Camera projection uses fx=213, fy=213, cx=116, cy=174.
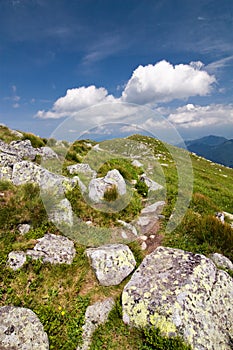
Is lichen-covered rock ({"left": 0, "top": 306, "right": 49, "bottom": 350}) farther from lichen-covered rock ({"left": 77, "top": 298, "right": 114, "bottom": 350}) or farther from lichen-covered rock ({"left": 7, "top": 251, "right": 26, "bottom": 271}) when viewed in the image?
lichen-covered rock ({"left": 7, "top": 251, "right": 26, "bottom": 271})

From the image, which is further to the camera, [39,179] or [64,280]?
[39,179]

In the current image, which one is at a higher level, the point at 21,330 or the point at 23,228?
the point at 23,228

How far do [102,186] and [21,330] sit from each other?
7096mm

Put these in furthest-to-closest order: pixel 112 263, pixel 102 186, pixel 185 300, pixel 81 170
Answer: pixel 81 170
pixel 102 186
pixel 112 263
pixel 185 300

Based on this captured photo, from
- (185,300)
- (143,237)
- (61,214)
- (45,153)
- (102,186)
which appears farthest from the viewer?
(45,153)

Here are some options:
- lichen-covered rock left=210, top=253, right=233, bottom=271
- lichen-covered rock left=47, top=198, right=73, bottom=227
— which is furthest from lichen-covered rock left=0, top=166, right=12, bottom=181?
lichen-covered rock left=210, top=253, right=233, bottom=271

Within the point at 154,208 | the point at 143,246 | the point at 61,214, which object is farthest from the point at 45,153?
the point at 143,246

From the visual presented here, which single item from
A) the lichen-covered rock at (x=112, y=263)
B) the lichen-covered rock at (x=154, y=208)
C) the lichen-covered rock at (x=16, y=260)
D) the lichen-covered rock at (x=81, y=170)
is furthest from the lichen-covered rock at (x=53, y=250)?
the lichen-covered rock at (x=81, y=170)

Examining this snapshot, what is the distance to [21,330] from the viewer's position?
5254mm

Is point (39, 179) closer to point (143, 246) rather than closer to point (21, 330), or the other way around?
point (143, 246)

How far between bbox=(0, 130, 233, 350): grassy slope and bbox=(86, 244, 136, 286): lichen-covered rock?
0.21 metres

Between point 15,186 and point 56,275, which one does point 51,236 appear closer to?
point 56,275

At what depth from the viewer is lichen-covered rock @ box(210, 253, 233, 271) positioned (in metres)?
7.49

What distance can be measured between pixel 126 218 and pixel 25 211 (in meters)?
4.53
